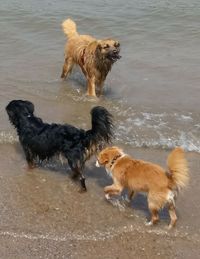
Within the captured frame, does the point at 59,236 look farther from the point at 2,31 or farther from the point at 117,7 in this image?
the point at 117,7

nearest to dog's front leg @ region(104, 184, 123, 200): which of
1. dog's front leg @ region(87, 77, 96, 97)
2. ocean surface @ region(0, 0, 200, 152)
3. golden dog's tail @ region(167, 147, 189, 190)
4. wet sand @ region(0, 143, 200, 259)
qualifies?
wet sand @ region(0, 143, 200, 259)

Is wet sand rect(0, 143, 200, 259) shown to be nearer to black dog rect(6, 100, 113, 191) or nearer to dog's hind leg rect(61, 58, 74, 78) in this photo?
black dog rect(6, 100, 113, 191)

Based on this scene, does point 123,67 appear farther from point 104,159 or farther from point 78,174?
point 104,159

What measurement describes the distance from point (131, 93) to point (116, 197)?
11.8ft

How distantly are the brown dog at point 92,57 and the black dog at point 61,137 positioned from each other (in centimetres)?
253

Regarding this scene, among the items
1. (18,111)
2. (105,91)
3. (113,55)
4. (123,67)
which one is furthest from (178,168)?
(123,67)

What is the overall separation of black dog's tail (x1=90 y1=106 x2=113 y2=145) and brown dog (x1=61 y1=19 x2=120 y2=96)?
307 centimetres

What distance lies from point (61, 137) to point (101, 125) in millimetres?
605

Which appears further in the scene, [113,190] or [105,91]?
[105,91]

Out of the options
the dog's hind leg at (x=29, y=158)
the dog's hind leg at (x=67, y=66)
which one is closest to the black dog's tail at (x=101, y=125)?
the dog's hind leg at (x=29, y=158)

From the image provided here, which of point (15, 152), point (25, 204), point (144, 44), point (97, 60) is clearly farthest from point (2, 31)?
point (25, 204)

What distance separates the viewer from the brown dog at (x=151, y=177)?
4.91 metres

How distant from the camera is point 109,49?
8.56 meters

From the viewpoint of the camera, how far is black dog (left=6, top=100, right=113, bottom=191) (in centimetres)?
573
